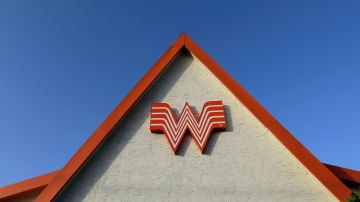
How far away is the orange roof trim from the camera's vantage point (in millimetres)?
5902

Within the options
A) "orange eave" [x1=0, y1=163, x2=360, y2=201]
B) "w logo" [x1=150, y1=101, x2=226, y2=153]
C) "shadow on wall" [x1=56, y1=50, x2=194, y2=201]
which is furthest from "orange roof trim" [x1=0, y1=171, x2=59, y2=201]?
"w logo" [x1=150, y1=101, x2=226, y2=153]

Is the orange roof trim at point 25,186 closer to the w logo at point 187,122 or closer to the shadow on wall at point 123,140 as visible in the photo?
the shadow on wall at point 123,140

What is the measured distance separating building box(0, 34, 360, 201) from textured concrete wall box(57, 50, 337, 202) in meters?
0.02

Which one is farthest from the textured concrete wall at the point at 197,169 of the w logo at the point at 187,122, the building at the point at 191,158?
the w logo at the point at 187,122

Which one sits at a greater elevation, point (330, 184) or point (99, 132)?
point (99, 132)

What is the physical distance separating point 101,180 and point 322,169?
4.29 meters

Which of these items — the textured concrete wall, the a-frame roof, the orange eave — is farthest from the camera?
the orange eave

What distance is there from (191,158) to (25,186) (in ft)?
11.8

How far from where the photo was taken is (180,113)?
6305 mm

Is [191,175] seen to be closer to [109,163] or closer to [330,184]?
[109,163]

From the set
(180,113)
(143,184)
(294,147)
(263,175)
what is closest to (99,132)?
(143,184)

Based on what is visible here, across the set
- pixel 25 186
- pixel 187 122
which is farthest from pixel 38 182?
pixel 187 122

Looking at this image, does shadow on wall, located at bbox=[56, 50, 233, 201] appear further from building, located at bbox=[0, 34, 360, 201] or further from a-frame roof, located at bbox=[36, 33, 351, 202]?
a-frame roof, located at bbox=[36, 33, 351, 202]

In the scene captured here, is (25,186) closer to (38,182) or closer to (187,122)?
(38,182)
